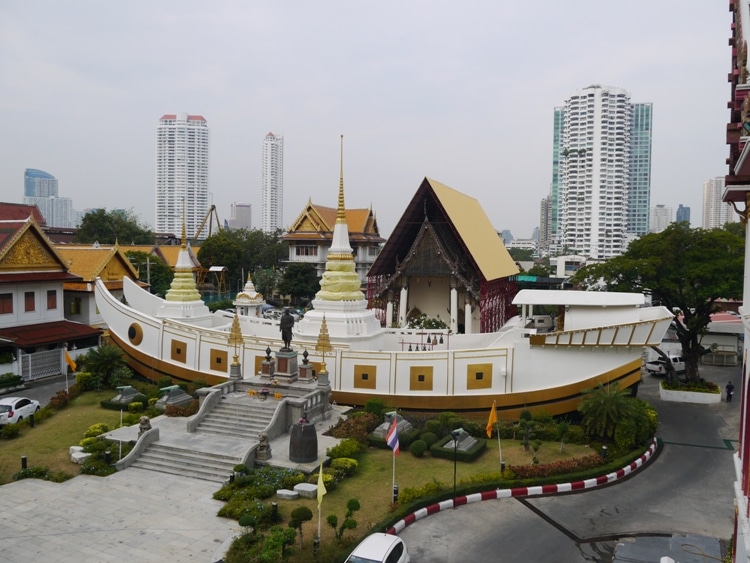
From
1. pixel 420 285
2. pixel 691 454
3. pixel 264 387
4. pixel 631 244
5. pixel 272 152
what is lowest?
pixel 691 454

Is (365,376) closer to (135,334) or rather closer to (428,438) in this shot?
(428,438)

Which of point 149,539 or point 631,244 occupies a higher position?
point 631,244

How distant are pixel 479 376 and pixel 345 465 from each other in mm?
6585

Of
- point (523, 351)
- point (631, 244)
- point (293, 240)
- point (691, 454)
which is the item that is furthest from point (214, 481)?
point (293, 240)

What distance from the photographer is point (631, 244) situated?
1099 inches

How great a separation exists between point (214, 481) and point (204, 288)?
168 ft

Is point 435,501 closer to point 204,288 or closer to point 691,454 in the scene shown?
point 691,454

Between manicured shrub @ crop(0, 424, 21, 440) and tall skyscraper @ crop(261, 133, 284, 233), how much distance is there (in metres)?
124

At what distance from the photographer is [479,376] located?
66.1 feet

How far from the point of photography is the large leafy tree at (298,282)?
5441 centimetres

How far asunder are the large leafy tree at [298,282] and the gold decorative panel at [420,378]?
34.2m

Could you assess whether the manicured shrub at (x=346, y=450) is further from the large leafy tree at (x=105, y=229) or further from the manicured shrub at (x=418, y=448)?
the large leafy tree at (x=105, y=229)

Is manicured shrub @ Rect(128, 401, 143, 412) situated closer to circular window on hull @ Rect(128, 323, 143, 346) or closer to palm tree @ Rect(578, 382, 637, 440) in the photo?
circular window on hull @ Rect(128, 323, 143, 346)

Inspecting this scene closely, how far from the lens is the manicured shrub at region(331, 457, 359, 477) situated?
1517cm
